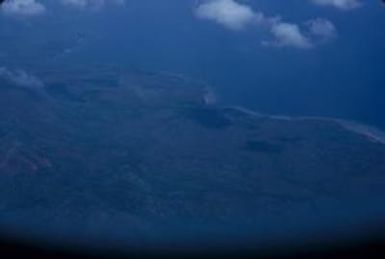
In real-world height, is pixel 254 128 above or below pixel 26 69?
below

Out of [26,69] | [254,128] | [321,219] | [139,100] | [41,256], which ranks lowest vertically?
[41,256]

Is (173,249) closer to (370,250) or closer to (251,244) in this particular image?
(251,244)

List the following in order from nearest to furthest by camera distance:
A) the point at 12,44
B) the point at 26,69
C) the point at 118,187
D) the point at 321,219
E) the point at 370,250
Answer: the point at 370,250, the point at 321,219, the point at 118,187, the point at 26,69, the point at 12,44

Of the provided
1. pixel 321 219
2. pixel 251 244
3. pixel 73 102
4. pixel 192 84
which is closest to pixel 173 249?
pixel 251 244

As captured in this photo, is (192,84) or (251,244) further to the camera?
(192,84)

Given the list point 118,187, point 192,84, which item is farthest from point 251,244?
point 192,84

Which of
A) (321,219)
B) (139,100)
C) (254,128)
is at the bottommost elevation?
(321,219)

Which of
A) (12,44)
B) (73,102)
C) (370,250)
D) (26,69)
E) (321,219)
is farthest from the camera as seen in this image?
(12,44)

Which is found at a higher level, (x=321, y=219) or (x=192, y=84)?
(x=192, y=84)

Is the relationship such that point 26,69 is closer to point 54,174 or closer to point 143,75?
point 143,75
